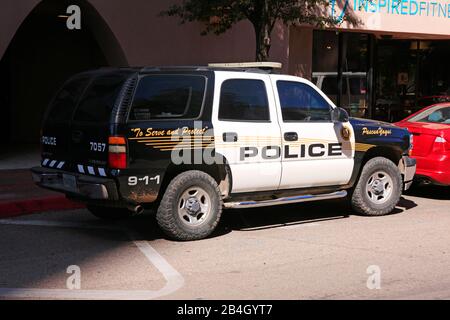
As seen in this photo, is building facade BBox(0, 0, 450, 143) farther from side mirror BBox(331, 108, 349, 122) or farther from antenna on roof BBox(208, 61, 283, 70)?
side mirror BBox(331, 108, 349, 122)

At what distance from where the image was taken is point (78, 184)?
7.37 meters

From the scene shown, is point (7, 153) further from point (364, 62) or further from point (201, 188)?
point (364, 62)

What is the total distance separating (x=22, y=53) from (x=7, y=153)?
11.4ft

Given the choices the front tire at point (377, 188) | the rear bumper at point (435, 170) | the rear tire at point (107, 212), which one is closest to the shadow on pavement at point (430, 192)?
the rear bumper at point (435, 170)

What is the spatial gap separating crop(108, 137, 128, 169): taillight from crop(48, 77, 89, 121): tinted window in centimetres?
95

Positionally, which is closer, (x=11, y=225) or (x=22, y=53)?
(x=11, y=225)

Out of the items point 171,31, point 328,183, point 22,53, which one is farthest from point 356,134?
point 22,53

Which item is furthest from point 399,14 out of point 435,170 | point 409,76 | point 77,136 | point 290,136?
point 77,136

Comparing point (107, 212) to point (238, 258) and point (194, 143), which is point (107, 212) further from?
point (238, 258)

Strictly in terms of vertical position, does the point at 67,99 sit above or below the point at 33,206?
above

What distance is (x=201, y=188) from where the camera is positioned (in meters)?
7.72

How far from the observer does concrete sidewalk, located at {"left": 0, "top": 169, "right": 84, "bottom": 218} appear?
9.21m

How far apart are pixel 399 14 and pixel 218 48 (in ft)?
18.8

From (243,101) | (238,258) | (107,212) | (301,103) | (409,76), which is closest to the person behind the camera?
(238,258)
